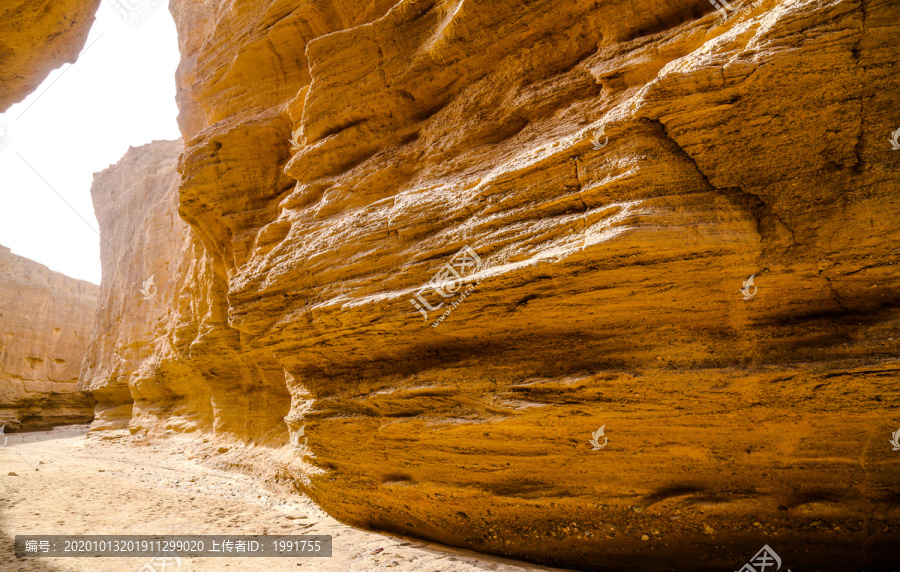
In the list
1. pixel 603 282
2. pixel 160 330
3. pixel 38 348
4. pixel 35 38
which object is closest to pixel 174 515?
pixel 603 282

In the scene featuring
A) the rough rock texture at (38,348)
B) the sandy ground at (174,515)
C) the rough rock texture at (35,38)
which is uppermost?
the rough rock texture at (35,38)

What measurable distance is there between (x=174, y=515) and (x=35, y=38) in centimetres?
739

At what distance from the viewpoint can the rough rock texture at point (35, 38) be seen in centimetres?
559

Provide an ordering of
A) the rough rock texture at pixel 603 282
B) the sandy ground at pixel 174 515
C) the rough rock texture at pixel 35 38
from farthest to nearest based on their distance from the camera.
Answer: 1. the rough rock texture at pixel 35 38
2. the sandy ground at pixel 174 515
3. the rough rock texture at pixel 603 282

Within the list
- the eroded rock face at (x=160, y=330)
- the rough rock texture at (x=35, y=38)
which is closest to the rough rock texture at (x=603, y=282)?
the rough rock texture at (x=35, y=38)

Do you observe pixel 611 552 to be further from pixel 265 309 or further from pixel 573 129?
pixel 265 309

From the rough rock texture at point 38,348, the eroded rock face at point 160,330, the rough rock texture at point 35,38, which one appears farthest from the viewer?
the rough rock texture at point 38,348

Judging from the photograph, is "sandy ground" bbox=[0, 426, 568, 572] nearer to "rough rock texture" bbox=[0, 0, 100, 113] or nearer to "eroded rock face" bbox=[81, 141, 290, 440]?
"eroded rock face" bbox=[81, 141, 290, 440]

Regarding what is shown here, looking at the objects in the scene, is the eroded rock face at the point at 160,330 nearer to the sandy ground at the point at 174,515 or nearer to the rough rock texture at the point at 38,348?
the sandy ground at the point at 174,515

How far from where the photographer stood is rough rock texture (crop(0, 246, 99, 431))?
67.5ft

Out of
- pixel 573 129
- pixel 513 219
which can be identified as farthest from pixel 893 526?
pixel 573 129

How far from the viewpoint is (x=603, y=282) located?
4.46 m

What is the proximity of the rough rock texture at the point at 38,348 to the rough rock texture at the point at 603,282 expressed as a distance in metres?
22.7

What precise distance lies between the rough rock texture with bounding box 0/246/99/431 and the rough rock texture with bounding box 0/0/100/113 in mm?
21058
